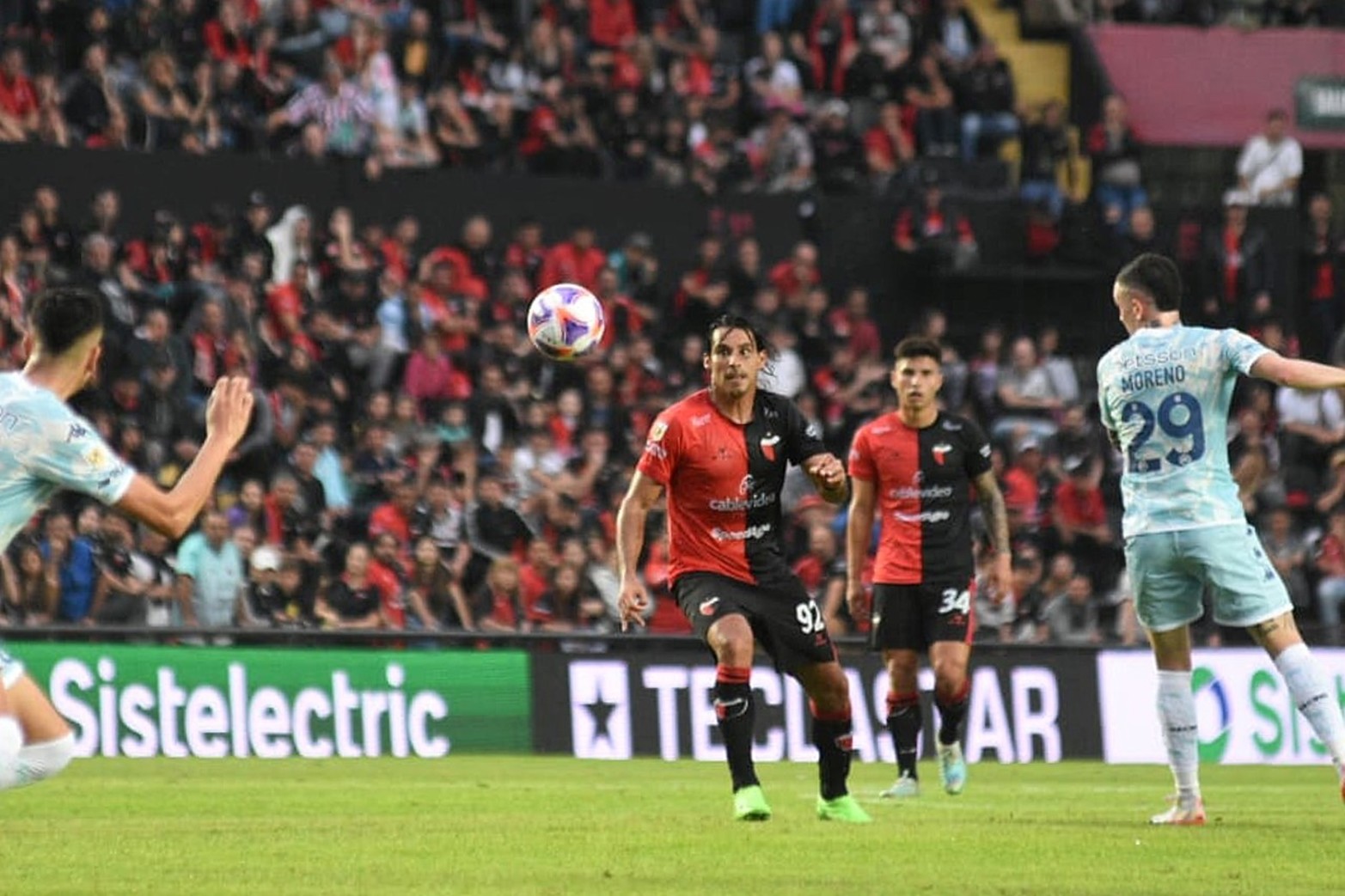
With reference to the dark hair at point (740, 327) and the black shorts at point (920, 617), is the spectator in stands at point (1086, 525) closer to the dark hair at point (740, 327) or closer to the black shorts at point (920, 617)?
the black shorts at point (920, 617)

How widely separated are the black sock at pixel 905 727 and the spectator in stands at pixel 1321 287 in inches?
571

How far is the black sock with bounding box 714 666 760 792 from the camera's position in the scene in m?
12.6

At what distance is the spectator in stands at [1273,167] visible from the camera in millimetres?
29547

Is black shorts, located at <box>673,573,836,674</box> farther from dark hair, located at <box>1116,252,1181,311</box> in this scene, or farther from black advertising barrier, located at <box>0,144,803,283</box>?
black advertising barrier, located at <box>0,144,803,283</box>

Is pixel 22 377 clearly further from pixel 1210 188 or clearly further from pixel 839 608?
pixel 1210 188

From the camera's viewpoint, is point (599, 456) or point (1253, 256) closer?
point (599, 456)

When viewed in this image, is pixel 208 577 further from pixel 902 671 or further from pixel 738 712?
pixel 738 712

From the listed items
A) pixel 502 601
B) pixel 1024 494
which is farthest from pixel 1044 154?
pixel 502 601

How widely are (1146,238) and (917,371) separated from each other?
13.5 m

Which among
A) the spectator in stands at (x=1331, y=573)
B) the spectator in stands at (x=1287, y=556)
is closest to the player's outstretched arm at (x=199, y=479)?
the spectator in stands at (x=1287, y=556)

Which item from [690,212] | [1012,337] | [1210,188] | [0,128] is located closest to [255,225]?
[0,128]

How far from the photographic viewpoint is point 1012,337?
27688mm

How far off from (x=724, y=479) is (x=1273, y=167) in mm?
18201

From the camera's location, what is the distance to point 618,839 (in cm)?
1192
